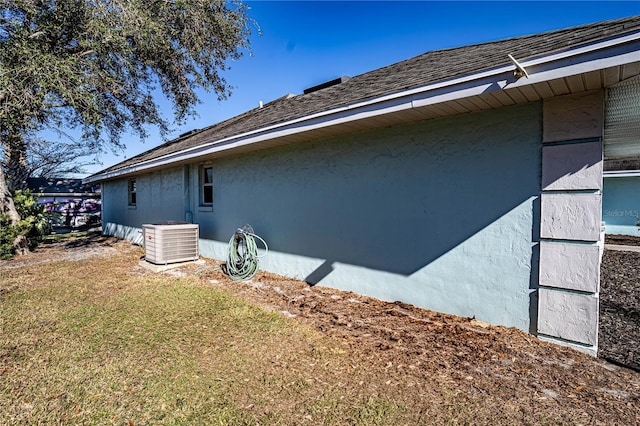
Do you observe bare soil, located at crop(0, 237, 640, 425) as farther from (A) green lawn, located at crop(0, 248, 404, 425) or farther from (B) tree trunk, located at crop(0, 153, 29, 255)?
(B) tree trunk, located at crop(0, 153, 29, 255)

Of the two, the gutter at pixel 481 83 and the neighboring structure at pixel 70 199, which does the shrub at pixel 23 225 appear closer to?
the gutter at pixel 481 83

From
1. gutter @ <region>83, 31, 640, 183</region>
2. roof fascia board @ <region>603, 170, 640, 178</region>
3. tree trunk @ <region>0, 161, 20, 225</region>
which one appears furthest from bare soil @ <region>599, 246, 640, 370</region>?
tree trunk @ <region>0, 161, 20, 225</region>

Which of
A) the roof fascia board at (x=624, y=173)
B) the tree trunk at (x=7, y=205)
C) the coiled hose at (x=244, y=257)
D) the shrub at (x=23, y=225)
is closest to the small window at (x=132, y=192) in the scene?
the shrub at (x=23, y=225)

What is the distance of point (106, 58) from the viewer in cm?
810

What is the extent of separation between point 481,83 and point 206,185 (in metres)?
7.42

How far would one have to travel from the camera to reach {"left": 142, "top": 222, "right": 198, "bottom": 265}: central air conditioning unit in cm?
713

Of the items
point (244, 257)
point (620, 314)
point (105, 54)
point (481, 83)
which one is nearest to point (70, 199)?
point (105, 54)

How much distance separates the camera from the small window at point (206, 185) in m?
8.80

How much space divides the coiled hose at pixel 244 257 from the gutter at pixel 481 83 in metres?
2.16

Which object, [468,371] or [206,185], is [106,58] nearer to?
[206,185]

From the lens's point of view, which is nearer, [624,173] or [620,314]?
[620,314]

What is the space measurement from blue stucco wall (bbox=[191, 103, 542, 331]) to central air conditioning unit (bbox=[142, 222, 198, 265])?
2312mm

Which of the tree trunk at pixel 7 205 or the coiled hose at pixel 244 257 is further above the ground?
the tree trunk at pixel 7 205

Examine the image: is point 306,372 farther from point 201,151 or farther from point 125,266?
point 125,266
